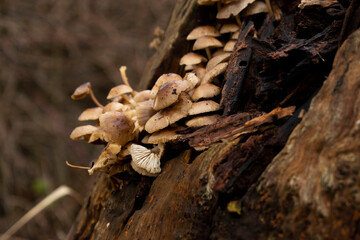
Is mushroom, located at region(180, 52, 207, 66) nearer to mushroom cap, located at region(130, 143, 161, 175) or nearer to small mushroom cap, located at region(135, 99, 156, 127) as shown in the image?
small mushroom cap, located at region(135, 99, 156, 127)

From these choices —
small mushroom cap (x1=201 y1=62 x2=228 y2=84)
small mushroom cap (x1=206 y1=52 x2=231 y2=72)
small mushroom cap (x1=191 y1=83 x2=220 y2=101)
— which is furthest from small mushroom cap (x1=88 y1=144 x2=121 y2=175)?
small mushroom cap (x1=206 y1=52 x2=231 y2=72)

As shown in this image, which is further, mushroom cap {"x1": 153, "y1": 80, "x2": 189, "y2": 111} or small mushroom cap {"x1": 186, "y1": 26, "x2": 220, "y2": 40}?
small mushroom cap {"x1": 186, "y1": 26, "x2": 220, "y2": 40}

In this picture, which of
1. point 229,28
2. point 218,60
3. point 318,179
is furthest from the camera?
point 229,28

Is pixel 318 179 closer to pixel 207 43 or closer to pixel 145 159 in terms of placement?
pixel 145 159

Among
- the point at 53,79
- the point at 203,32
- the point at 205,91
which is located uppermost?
the point at 203,32

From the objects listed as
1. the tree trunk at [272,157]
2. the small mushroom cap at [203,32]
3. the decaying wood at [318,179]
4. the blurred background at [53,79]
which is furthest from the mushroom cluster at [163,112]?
the blurred background at [53,79]

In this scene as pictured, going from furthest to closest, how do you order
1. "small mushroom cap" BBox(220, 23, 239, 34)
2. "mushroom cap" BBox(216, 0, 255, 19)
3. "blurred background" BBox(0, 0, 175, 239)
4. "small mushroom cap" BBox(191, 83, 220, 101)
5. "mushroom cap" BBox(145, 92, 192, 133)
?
1. "blurred background" BBox(0, 0, 175, 239)
2. "small mushroom cap" BBox(220, 23, 239, 34)
3. "mushroom cap" BBox(216, 0, 255, 19)
4. "small mushroom cap" BBox(191, 83, 220, 101)
5. "mushroom cap" BBox(145, 92, 192, 133)

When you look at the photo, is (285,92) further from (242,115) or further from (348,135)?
(348,135)

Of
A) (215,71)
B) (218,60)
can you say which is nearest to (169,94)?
(215,71)
